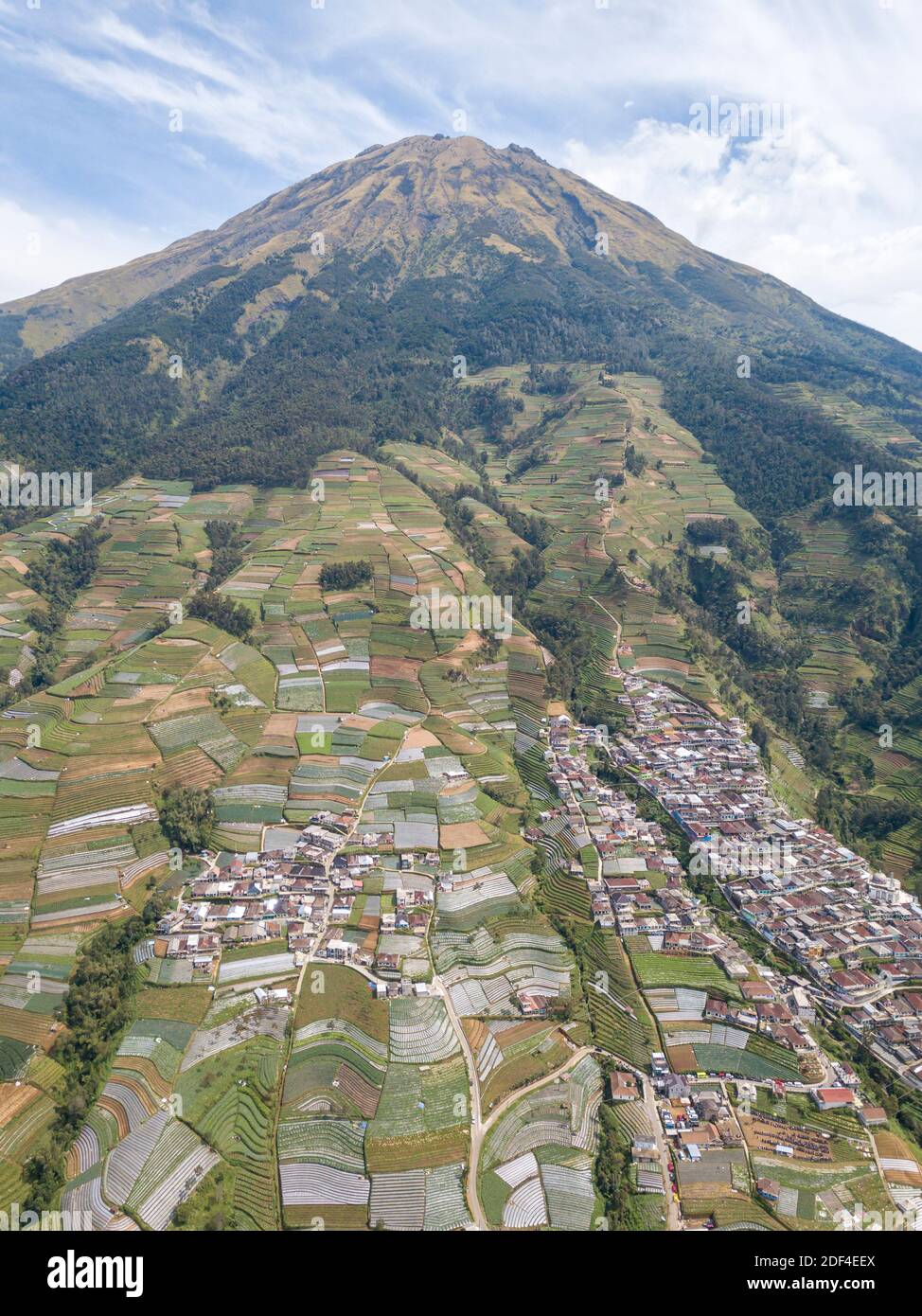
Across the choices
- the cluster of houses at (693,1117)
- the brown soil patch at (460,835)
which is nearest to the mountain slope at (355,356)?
the brown soil patch at (460,835)

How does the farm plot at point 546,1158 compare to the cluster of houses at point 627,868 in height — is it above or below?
below

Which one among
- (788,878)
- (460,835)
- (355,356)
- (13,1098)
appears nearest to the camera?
(13,1098)

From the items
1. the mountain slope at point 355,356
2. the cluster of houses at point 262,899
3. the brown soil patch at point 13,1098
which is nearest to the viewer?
the brown soil patch at point 13,1098

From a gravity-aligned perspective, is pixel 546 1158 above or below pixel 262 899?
below

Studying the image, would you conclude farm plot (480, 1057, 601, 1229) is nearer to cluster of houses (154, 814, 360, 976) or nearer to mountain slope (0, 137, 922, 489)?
cluster of houses (154, 814, 360, 976)

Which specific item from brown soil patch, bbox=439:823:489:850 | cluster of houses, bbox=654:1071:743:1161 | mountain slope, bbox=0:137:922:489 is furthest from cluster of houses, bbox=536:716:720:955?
mountain slope, bbox=0:137:922:489

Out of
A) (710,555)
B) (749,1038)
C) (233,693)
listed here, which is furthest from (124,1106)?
(710,555)

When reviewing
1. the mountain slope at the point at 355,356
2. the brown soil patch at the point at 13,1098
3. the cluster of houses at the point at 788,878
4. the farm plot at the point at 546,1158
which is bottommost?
the farm plot at the point at 546,1158

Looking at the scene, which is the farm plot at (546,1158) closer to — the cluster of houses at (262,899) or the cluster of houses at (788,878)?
the cluster of houses at (788,878)

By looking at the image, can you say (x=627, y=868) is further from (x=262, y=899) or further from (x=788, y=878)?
(x=262, y=899)

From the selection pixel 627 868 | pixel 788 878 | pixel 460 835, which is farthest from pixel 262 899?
pixel 788 878
